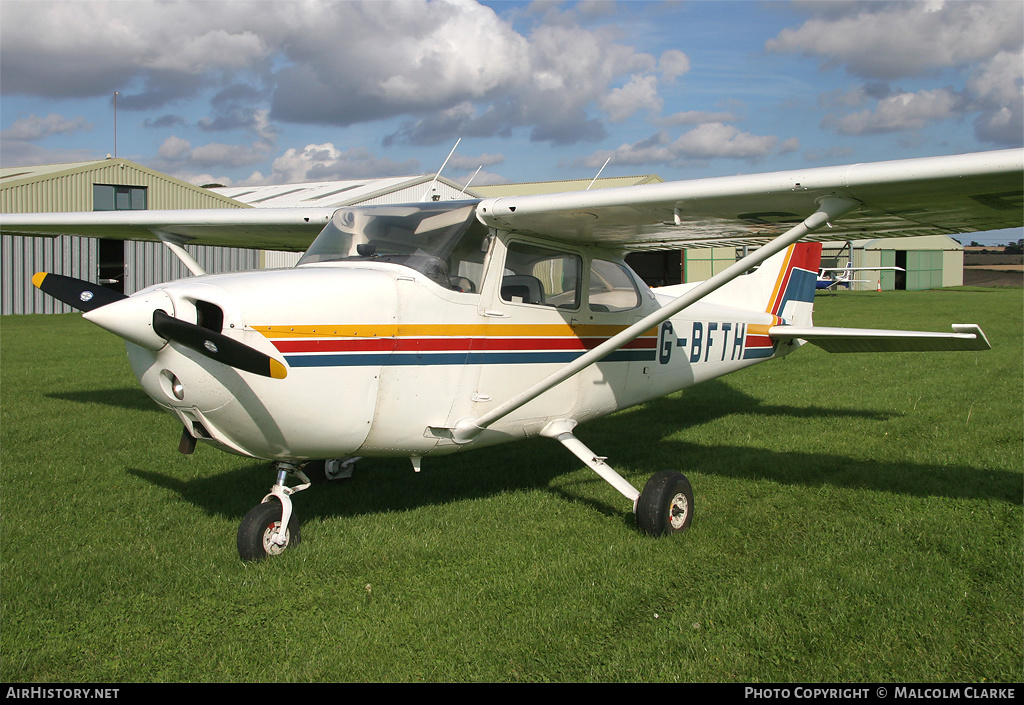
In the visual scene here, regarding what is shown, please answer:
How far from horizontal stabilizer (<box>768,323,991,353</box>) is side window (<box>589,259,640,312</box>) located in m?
2.49

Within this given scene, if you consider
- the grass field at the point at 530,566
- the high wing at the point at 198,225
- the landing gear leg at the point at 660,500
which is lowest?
the grass field at the point at 530,566

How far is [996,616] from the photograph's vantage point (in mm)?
3520

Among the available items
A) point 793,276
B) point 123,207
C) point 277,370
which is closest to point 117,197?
point 123,207

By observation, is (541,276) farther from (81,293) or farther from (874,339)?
(874,339)

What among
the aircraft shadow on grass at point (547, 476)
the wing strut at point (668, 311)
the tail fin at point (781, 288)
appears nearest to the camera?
the wing strut at point (668, 311)

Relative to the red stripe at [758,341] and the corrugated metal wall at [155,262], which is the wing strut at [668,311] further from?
the corrugated metal wall at [155,262]

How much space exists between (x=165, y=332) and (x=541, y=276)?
2599 mm

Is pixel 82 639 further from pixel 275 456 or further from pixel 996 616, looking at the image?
pixel 996 616

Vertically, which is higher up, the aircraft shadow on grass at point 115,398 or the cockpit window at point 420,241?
the cockpit window at point 420,241

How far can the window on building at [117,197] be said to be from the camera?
26.7 metres

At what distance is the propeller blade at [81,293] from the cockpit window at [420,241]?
1182 mm

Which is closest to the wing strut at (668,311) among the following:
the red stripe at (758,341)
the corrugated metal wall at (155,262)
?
the red stripe at (758,341)

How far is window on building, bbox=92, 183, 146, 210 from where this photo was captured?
26.7 m

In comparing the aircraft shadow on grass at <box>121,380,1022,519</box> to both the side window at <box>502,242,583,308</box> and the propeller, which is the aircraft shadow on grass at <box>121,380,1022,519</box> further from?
the propeller
